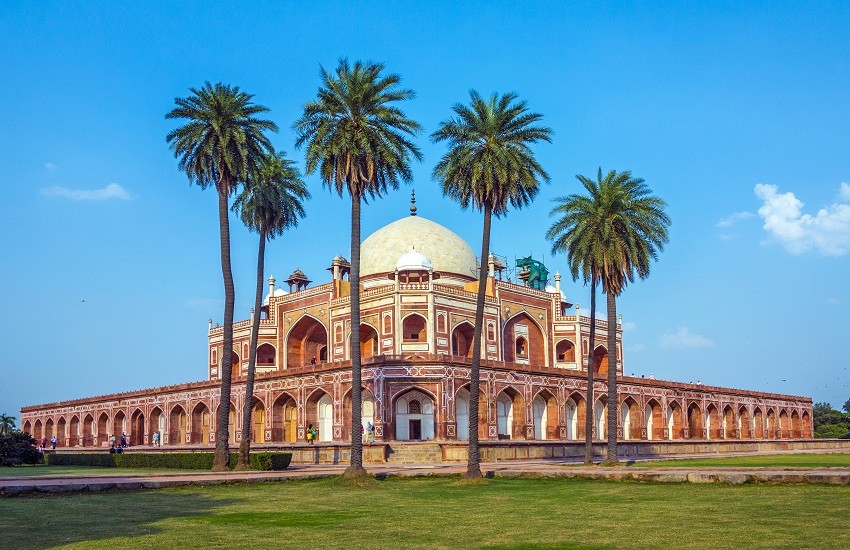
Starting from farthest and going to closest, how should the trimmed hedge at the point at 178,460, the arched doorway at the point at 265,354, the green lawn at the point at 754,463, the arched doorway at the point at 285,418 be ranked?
the arched doorway at the point at 265,354 < the arched doorway at the point at 285,418 < the trimmed hedge at the point at 178,460 < the green lawn at the point at 754,463

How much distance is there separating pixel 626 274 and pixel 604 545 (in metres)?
25.7

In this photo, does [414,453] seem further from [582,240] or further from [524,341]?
[524,341]

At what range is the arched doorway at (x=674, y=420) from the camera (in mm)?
63062

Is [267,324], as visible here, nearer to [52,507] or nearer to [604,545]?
[52,507]

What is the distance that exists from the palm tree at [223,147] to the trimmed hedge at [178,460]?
112 cm

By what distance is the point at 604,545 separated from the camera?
476 inches

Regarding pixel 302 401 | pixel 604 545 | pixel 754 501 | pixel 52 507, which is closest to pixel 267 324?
pixel 302 401

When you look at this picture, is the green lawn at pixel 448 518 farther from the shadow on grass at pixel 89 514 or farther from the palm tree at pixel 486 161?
the palm tree at pixel 486 161

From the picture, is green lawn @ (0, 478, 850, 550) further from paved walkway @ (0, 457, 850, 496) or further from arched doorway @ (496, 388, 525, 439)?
arched doorway @ (496, 388, 525, 439)

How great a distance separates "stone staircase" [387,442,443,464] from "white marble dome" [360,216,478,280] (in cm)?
2378

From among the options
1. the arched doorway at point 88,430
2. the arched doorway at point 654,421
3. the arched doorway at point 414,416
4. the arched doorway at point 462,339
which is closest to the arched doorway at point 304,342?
the arched doorway at point 462,339

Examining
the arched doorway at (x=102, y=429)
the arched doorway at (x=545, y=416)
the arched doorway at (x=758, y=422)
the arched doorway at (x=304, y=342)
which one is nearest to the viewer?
the arched doorway at (x=545, y=416)

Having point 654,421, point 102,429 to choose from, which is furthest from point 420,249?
point 102,429

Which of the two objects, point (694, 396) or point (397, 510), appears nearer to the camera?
point (397, 510)
